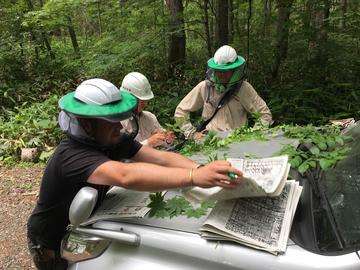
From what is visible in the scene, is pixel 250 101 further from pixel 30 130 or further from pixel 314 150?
pixel 30 130

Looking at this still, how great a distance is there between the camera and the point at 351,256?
61.1 inches

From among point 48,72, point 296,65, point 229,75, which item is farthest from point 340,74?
point 48,72

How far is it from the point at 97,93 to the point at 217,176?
2.95 ft

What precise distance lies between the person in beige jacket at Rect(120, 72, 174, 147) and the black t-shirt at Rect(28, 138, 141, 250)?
0.79 meters

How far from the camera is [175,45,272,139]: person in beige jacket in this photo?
4.39 m

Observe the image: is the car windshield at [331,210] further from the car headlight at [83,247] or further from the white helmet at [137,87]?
the white helmet at [137,87]

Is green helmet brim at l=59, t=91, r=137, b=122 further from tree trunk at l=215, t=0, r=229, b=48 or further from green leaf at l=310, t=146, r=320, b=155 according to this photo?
tree trunk at l=215, t=0, r=229, b=48

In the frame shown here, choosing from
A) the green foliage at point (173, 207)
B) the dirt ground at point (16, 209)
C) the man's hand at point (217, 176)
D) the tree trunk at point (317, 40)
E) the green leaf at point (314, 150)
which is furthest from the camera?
the tree trunk at point (317, 40)

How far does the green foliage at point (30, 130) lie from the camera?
6965 millimetres

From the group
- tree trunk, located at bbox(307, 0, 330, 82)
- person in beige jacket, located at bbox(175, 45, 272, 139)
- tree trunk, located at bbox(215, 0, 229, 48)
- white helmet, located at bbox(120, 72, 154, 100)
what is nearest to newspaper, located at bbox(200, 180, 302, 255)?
white helmet, located at bbox(120, 72, 154, 100)

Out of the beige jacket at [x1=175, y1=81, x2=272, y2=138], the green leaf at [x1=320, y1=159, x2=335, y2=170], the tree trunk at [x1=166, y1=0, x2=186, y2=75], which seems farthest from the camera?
the tree trunk at [x1=166, y1=0, x2=186, y2=75]

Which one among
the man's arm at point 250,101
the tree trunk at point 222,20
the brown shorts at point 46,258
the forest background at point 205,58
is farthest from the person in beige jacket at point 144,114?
the tree trunk at point 222,20

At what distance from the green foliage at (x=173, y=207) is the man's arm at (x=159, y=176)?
175 millimetres

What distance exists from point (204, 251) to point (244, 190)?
1.03ft
